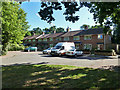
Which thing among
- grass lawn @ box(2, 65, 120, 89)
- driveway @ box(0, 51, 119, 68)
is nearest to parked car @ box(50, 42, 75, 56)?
driveway @ box(0, 51, 119, 68)

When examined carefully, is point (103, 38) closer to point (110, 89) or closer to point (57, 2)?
point (57, 2)

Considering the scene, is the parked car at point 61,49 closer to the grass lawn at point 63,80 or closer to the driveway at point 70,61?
the driveway at point 70,61

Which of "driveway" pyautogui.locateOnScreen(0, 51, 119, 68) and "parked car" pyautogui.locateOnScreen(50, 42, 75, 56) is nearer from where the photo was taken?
"driveway" pyautogui.locateOnScreen(0, 51, 119, 68)

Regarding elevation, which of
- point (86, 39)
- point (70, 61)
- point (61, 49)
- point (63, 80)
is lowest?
point (70, 61)

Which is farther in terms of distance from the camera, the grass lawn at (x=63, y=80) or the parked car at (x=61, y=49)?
the parked car at (x=61, y=49)

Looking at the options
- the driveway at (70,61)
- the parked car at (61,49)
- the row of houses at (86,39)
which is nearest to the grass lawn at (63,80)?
the driveway at (70,61)

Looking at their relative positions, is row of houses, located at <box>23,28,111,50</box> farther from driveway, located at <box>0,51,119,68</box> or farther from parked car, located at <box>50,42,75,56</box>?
driveway, located at <box>0,51,119,68</box>

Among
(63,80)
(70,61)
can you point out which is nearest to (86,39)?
(70,61)

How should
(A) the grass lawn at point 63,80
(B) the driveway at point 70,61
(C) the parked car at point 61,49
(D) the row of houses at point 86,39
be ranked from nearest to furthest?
(A) the grass lawn at point 63,80, (B) the driveway at point 70,61, (C) the parked car at point 61,49, (D) the row of houses at point 86,39

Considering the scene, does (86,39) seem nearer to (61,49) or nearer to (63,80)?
(61,49)

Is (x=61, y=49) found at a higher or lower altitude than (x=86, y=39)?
lower

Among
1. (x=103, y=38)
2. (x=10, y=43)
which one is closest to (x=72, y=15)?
(x=10, y=43)

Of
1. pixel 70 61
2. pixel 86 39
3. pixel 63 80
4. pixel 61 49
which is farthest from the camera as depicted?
pixel 86 39

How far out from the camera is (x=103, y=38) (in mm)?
28094
